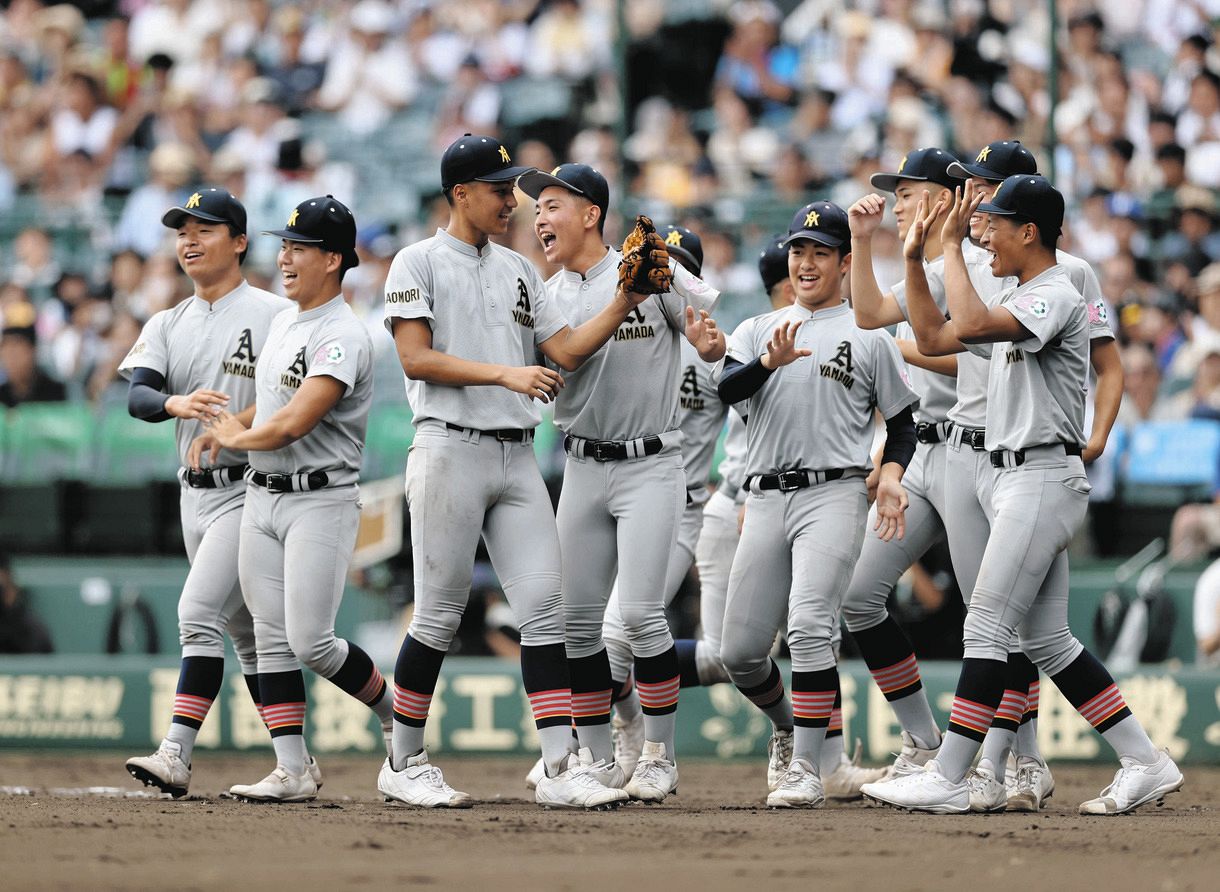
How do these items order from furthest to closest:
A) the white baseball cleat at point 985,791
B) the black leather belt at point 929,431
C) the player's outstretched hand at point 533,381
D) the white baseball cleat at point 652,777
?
the black leather belt at point 929,431, the white baseball cleat at point 652,777, the white baseball cleat at point 985,791, the player's outstretched hand at point 533,381

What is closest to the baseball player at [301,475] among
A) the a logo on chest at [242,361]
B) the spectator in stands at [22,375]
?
the a logo on chest at [242,361]

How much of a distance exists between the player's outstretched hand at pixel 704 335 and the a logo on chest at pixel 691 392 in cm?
102

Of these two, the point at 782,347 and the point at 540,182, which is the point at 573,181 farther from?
the point at 782,347

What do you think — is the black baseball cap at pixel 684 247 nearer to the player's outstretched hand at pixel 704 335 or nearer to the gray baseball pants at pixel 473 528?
the player's outstretched hand at pixel 704 335

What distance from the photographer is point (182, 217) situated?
6.93 m

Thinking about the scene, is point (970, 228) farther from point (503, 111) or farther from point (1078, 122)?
point (503, 111)

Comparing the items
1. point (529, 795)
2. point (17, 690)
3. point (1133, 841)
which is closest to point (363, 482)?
point (17, 690)

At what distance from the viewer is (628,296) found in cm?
611

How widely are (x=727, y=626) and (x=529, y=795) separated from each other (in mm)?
1639

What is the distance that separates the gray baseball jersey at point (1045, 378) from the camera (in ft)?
19.9

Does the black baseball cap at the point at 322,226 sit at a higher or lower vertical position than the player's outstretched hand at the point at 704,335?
higher

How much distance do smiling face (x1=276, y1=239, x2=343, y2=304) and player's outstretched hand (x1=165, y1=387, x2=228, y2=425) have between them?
0.46 metres

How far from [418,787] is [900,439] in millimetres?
2137

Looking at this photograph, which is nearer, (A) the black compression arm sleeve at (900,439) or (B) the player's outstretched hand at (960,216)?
(B) the player's outstretched hand at (960,216)
